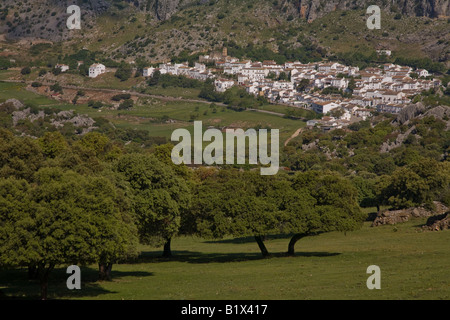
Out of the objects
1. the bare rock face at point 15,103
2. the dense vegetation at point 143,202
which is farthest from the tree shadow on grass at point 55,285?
the bare rock face at point 15,103

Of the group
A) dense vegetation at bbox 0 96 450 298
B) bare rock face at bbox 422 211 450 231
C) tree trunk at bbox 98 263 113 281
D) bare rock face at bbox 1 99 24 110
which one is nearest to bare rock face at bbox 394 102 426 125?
dense vegetation at bbox 0 96 450 298

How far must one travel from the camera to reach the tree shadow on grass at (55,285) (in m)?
38.6

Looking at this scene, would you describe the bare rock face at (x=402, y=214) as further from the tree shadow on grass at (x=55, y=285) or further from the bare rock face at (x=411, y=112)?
the bare rock face at (x=411, y=112)

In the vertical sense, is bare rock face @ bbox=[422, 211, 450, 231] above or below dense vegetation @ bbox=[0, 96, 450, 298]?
below

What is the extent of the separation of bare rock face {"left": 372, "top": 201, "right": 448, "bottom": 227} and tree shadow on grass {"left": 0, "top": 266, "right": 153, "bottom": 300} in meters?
31.2

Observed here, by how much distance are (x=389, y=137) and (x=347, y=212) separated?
4062 inches

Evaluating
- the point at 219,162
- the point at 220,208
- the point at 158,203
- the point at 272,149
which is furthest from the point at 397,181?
the point at 272,149

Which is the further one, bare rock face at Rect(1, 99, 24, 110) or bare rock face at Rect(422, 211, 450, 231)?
bare rock face at Rect(1, 99, 24, 110)

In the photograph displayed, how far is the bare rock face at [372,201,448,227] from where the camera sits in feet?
234

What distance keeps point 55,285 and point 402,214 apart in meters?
40.2

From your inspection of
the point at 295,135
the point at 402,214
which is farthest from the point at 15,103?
the point at 402,214

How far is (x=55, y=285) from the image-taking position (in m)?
42.8

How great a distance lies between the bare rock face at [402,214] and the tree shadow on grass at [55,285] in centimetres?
3120

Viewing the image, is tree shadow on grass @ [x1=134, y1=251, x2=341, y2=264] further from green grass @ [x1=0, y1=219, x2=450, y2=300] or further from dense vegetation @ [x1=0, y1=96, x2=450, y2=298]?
dense vegetation @ [x1=0, y1=96, x2=450, y2=298]
